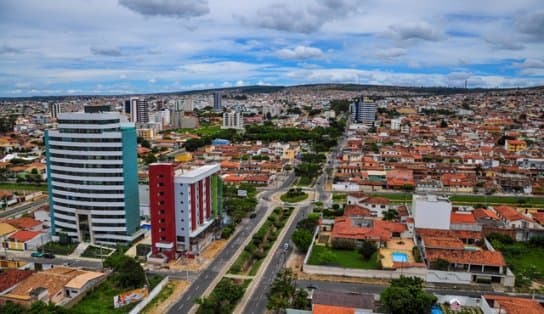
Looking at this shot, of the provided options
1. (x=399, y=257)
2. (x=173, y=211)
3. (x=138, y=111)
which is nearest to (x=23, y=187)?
(x=173, y=211)

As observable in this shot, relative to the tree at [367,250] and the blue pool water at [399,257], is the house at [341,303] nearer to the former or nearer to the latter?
the tree at [367,250]

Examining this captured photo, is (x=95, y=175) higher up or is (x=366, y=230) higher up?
(x=95, y=175)

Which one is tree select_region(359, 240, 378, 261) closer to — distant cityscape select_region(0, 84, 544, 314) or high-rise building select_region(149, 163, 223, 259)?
distant cityscape select_region(0, 84, 544, 314)

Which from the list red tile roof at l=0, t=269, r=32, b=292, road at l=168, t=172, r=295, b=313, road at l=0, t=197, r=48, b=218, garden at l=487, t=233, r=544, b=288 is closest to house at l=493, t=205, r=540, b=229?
garden at l=487, t=233, r=544, b=288

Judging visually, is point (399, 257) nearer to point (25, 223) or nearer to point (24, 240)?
point (24, 240)

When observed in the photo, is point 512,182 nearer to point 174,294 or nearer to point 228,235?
point 228,235

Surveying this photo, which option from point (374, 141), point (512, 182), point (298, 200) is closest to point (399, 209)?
point (298, 200)

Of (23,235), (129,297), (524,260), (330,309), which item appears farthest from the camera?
(23,235)
